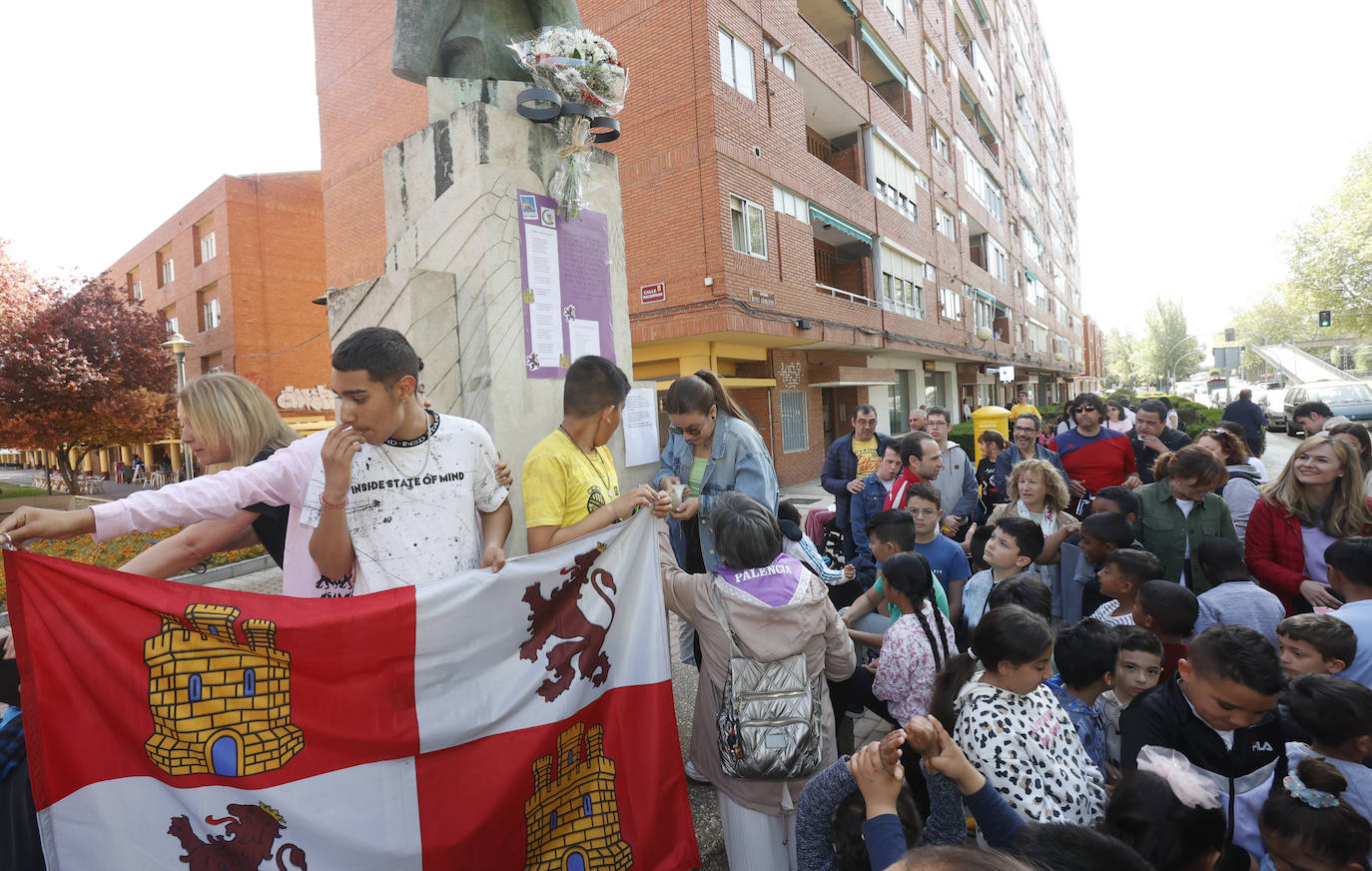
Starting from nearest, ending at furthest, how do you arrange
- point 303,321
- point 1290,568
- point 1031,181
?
point 1290,568
point 303,321
point 1031,181

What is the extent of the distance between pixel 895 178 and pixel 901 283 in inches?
129

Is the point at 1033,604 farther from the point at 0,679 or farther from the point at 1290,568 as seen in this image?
the point at 0,679

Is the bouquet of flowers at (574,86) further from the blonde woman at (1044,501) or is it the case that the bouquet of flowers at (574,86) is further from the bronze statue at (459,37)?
the blonde woman at (1044,501)

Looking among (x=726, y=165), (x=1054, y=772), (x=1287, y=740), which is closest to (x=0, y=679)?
(x=1054, y=772)

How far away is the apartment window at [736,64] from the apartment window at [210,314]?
84.3 ft

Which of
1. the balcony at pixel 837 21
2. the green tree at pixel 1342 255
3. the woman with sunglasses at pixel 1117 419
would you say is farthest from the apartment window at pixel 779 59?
the green tree at pixel 1342 255

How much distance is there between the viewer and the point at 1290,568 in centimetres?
365

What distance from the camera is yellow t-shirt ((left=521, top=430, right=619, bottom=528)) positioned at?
8.48ft

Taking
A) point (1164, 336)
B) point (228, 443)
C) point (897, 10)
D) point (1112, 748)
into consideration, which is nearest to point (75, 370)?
point (228, 443)

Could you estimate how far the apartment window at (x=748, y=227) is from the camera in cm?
1333

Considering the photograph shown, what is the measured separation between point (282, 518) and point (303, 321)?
99.9ft

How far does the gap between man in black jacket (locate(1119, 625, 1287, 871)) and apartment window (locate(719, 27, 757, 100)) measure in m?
13.4

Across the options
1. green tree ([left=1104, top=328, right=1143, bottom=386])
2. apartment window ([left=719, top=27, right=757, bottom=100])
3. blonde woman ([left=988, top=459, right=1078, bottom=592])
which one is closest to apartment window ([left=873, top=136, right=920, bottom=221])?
apartment window ([left=719, top=27, right=757, bottom=100])

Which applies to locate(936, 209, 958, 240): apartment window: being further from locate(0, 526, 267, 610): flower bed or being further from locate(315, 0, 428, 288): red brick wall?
locate(0, 526, 267, 610): flower bed
